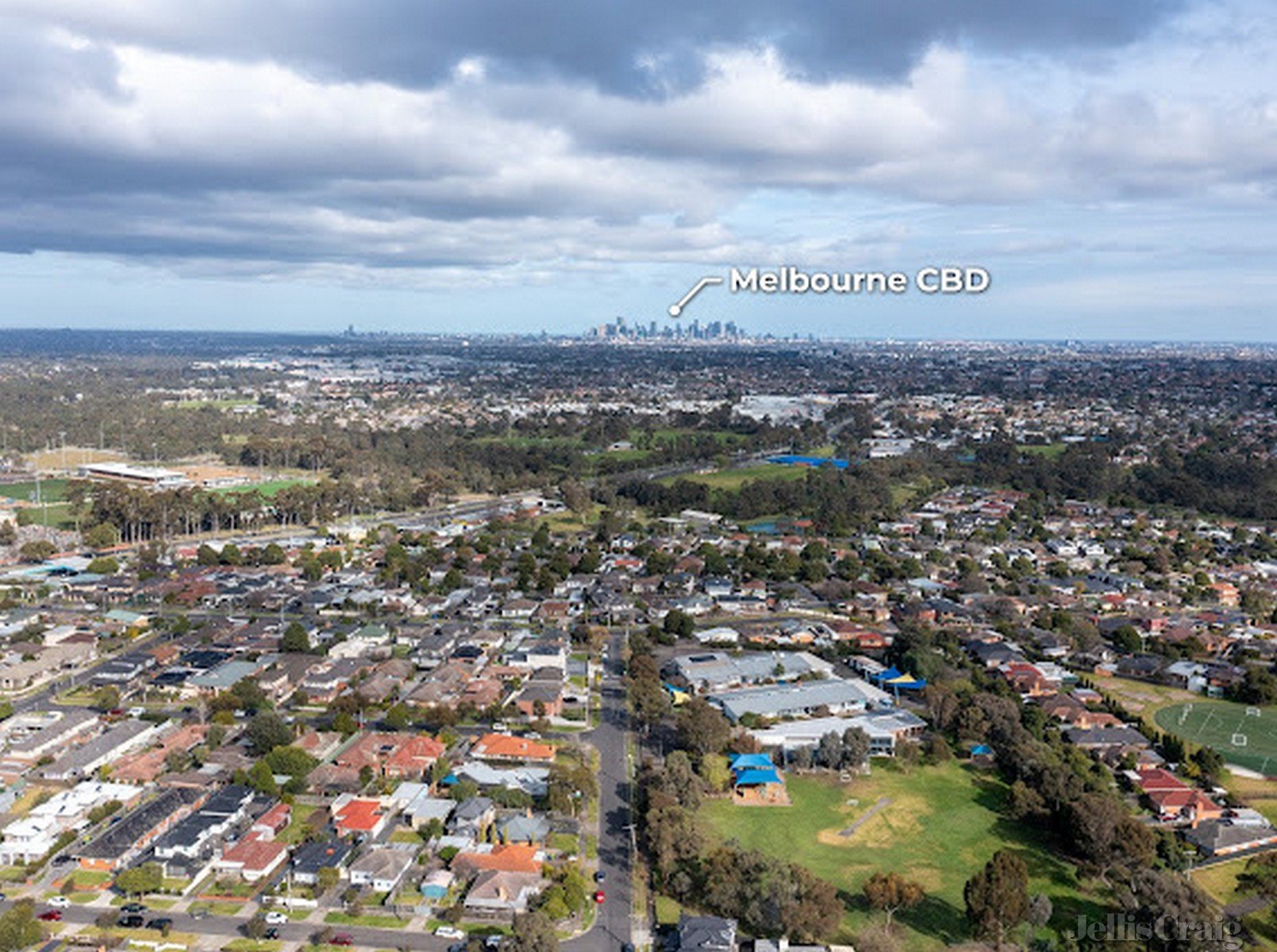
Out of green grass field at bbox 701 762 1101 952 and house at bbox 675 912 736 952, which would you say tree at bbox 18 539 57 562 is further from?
house at bbox 675 912 736 952

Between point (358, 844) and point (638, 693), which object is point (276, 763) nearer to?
point (358, 844)

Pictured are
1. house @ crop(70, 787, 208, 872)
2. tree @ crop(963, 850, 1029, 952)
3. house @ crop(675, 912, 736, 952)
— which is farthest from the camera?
house @ crop(70, 787, 208, 872)

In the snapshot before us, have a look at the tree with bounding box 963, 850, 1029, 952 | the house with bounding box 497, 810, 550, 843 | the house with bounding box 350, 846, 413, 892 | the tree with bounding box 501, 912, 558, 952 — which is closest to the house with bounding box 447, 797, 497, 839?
the house with bounding box 497, 810, 550, 843

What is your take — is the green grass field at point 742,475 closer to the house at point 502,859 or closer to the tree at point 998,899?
the house at point 502,859

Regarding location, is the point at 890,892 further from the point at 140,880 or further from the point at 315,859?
the point at 140,880

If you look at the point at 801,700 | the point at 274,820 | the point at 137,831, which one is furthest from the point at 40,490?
the point at 801,700

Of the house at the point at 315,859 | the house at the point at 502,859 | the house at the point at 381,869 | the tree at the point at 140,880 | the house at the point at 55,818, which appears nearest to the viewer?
the tree at the point at 140,880

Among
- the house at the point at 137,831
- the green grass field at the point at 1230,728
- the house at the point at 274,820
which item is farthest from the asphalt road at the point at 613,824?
the green grass field at the point at 1230,728
